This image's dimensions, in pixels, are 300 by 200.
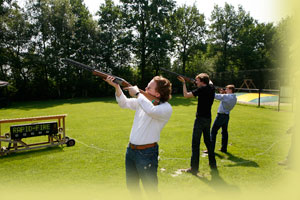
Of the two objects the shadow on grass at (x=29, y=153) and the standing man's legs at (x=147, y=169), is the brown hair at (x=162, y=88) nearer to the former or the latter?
the standing man's legs at (x=147, y=169)

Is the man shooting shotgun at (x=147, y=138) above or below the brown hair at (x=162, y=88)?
below

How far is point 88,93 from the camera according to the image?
3466 cm

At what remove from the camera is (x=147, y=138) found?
10.4 feet

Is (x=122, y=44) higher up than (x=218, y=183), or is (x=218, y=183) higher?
(x=122, y=44)

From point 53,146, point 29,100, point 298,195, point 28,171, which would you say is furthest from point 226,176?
point 29,100

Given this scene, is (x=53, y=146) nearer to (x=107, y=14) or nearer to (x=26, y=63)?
(x=26, y=63)

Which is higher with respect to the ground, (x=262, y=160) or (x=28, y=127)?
(x=28, y=127)

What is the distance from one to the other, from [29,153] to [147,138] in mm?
5965

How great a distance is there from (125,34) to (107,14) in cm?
453

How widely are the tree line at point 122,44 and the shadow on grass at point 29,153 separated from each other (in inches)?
1014

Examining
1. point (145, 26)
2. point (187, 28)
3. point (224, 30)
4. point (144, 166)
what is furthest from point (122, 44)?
point (144, 166)

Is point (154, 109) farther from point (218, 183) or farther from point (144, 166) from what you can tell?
point (218, 183)

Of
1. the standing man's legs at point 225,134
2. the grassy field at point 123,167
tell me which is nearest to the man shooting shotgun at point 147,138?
the grassy field at point 123,167

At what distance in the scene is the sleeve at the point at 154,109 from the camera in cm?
306
